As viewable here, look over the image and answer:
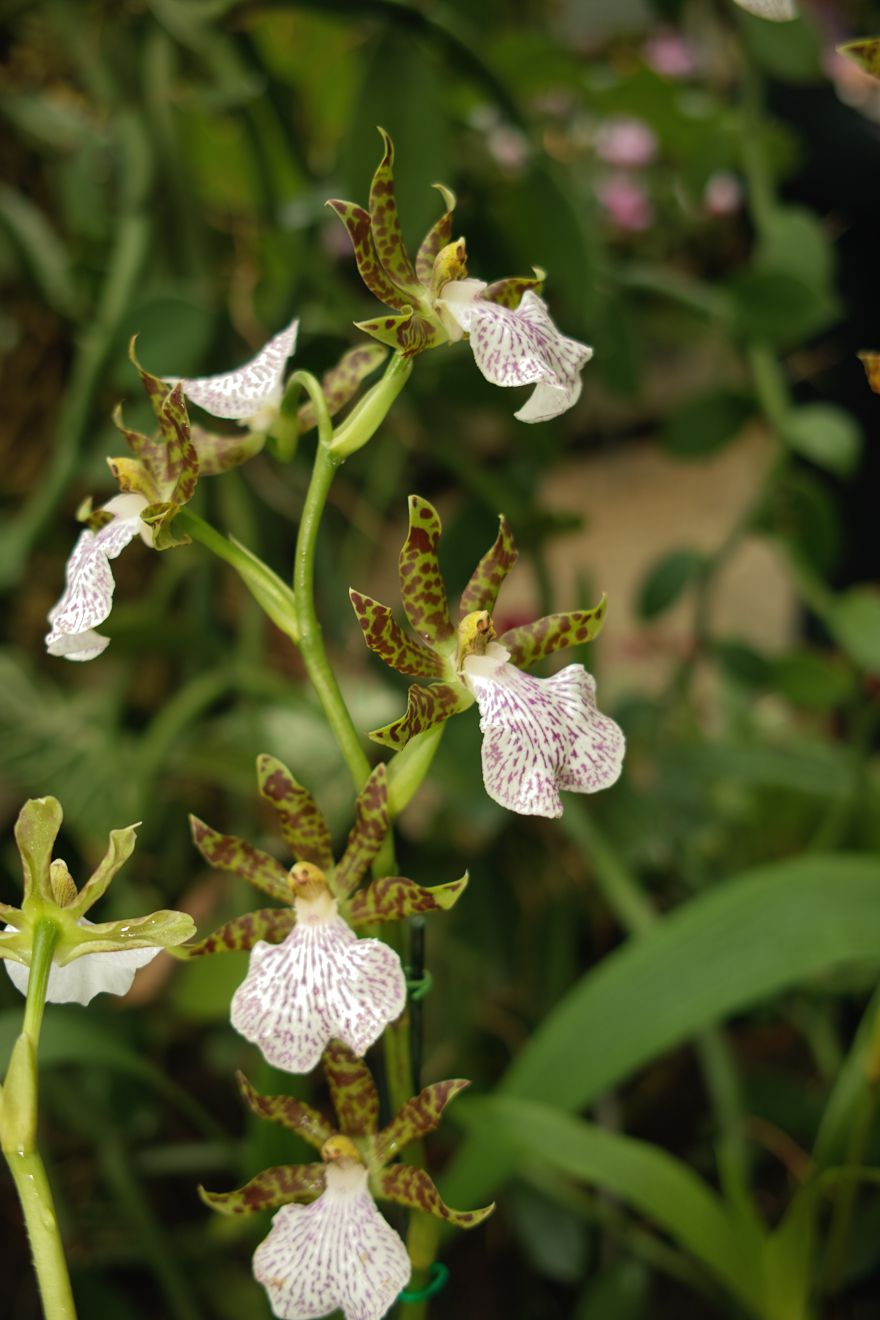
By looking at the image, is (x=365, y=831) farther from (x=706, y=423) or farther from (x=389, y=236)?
(x=706, y=423)

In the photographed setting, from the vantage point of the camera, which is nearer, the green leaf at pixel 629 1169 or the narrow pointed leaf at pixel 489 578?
the narrow pointed leaf at pixel 489 578

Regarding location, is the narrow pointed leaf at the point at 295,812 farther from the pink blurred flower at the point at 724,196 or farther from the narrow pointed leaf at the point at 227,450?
the pink blurred flower at the point at 724,196

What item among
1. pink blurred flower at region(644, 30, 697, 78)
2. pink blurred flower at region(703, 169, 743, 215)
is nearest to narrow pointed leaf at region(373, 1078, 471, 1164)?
pink blurred flower at region(703, 169, 743, 215)

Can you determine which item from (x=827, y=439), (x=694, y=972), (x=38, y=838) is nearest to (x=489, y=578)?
(x=38, y=838)

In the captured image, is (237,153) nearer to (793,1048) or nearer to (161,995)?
(161,995)

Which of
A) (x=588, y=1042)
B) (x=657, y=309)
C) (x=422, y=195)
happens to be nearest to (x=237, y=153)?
(x=422, y=195)

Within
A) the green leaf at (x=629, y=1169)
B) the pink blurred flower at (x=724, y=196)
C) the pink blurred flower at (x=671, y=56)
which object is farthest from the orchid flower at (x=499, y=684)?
the pink blurred flower at (x=671, y=56)

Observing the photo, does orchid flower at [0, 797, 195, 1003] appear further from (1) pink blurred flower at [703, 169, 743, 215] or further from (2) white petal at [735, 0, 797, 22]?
(1) pink blurred flower at [703, 169, 743, 215]
